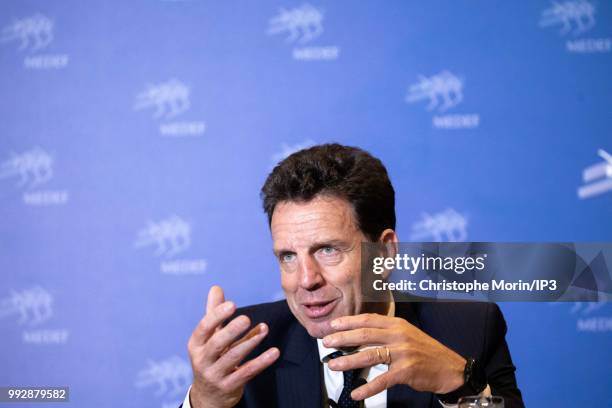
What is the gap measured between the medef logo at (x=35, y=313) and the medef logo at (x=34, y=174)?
39 centimetres

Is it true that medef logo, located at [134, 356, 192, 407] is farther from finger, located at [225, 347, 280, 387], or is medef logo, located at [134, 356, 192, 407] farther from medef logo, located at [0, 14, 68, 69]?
finger, located at [225, 347, 280, 387]

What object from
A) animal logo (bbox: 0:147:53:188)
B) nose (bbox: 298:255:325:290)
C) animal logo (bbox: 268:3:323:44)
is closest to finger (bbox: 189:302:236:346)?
nose (bbox: 298:255:325:290)

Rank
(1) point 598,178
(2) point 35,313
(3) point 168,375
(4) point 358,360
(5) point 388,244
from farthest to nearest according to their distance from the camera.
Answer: (2) point 35,313 → (3) point 168,375 → (1) point 598,178 → (5) point 388,244 → (4) point 358,360

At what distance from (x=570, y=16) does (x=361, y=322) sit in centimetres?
218

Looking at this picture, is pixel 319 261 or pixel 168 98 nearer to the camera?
pixel 319 261

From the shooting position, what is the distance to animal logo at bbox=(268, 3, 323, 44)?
2.93 meters

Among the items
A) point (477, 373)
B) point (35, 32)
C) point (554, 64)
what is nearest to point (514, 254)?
point (477, 373)

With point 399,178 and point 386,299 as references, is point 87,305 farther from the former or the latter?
point 386,299

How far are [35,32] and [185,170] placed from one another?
3.12 ft

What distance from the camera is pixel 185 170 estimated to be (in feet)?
9.72

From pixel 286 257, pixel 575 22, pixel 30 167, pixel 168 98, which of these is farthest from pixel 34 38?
pixel 575 22

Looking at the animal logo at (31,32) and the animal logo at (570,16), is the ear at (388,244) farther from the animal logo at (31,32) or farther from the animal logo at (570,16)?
the animal logo at (31,32)

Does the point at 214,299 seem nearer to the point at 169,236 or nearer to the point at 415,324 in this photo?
the point at 415,324

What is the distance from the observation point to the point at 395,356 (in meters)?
→ 1.18
